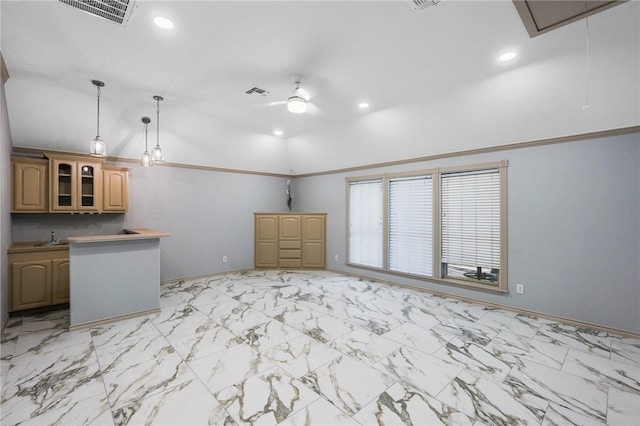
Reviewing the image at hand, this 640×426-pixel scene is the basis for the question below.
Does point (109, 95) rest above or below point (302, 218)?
above

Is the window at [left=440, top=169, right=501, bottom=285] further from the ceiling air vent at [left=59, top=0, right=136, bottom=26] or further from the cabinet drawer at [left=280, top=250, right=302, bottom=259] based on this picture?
the ceiling air vent at [left=59, top=0, right=136, bottom=26]

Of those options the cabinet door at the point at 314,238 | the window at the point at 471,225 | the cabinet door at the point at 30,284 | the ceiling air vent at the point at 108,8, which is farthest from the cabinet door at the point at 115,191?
the window at the point at 471,225

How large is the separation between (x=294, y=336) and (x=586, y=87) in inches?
160

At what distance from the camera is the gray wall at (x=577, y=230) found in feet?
9.93

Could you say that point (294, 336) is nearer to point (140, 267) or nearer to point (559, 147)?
point (140, 267)

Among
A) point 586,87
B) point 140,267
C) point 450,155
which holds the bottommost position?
point 140,267

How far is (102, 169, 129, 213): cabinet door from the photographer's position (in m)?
4.31

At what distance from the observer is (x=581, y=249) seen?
3.29 m

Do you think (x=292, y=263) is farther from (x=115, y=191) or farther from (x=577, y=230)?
(x=577, y=230)

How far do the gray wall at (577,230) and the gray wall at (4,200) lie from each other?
6.01 metres

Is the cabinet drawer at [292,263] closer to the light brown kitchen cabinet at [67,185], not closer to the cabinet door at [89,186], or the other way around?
the light brown kitchen cabinet at [67,185]

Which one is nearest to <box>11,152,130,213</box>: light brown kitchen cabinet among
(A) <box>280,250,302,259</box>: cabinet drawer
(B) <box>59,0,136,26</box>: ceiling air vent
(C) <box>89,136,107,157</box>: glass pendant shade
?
(C) <box>89,136,107,157</box>: glass pendant shade

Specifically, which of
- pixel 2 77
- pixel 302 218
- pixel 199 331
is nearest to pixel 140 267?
pixel 199 331

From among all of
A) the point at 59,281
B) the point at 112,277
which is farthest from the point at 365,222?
the point at 59,281
